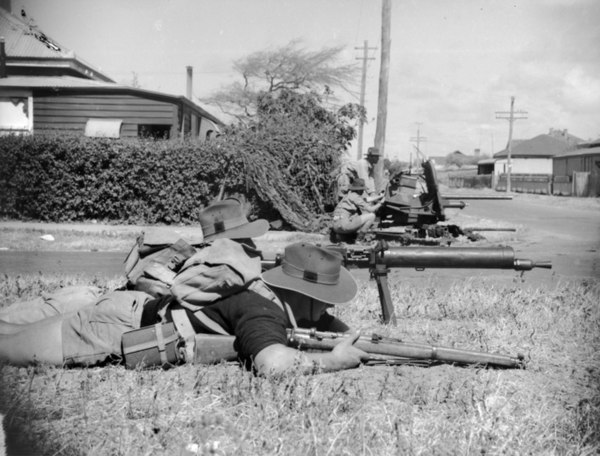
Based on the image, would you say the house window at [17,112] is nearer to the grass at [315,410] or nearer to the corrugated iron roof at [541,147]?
the grass at [315,410]

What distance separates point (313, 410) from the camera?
11.0 ft

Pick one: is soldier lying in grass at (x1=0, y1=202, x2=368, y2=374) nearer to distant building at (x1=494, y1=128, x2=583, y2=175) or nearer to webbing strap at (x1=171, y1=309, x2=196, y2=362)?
webbing strap at (x1=171, y1=309, x2=196, y2=362)

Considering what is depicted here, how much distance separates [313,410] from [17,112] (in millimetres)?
20797

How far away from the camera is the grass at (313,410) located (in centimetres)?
305

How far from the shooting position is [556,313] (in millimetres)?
5961

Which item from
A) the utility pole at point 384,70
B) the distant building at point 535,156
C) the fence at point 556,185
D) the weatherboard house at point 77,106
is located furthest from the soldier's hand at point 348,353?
the distant building at point 535,156

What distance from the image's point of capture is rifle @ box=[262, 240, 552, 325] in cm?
538

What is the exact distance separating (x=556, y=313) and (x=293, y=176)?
416 inches

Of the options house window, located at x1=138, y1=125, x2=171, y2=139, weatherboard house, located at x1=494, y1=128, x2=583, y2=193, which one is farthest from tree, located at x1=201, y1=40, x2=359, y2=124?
weatherboard house, located at x1=494, y1=128, x2=583, y2=193

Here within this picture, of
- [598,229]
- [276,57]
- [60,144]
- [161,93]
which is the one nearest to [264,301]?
[60,144]

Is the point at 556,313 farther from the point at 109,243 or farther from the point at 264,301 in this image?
the point at 109,243

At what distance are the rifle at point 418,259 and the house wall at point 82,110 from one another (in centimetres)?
1651

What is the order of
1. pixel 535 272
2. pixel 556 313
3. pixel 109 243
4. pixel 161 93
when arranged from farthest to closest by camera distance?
pixel 161 93
pixel 109 243
pixel 535 272
pixel 556 313

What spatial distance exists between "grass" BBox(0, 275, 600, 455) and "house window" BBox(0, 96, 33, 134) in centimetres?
1901
